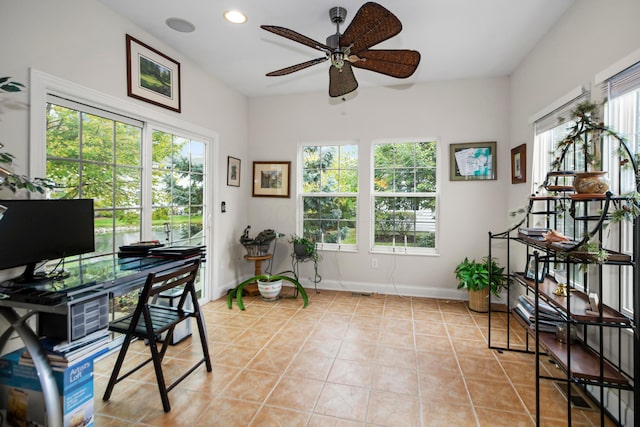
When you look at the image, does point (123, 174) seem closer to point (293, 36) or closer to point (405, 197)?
point (293, 36)

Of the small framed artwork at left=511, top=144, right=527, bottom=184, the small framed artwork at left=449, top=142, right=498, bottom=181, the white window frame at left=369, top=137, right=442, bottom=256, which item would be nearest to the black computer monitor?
the white window frame at left=369, top=137, right=442, bottom=256

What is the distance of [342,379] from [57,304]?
1.75 meters

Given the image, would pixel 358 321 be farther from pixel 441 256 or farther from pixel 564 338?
pixel 564 338

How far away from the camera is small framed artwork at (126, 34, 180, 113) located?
104 inches

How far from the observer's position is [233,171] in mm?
4246

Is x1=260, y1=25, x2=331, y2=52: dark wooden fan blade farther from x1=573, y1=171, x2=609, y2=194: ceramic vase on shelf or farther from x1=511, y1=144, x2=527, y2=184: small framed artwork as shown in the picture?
x1=511, y1=144, x2=527, y2=184: small framed artwork

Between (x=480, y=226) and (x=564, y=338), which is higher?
(x=480, y=226)

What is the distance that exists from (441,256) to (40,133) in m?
4.04

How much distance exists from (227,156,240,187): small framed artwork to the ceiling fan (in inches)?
79.0

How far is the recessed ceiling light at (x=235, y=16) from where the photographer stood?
252 cm

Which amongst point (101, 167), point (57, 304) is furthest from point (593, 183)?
point (101, 167)

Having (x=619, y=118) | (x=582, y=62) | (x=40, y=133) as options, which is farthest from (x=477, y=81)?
(x=40, y=133)

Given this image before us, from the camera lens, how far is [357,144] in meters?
4.25

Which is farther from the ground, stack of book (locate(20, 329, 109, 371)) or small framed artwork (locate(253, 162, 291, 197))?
small framed artwork (locate(253, 162, 291, 197))
